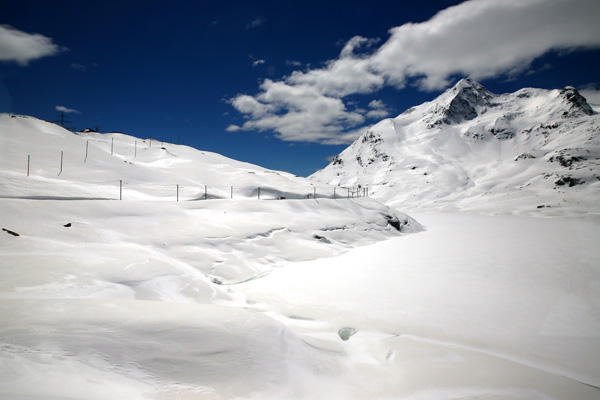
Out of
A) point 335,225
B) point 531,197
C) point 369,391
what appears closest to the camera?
point 369,391

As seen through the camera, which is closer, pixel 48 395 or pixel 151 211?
pixel 48 395

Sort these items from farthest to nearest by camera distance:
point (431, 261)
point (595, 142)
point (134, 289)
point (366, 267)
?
1. point (595, 142)
2. point (431, 261)
3. point (366, 267)
4. point (134, 289)

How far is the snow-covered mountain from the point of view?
80.7m

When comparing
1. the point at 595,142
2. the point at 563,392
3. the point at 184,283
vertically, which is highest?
the point at 595,142

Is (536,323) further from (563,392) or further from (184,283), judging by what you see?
(184,283)

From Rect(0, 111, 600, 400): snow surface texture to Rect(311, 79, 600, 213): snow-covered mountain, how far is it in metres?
69.7

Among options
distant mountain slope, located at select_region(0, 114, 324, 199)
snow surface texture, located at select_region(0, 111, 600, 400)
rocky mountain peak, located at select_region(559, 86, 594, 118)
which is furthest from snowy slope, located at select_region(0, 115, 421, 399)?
rocky mountain peak, located at select_region(559, 86, 594, 118)

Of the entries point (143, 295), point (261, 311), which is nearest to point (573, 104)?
point (261, 311)

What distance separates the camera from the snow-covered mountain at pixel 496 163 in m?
80.7

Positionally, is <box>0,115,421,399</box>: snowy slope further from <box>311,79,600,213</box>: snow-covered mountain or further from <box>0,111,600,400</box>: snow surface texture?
<box>311,79,600,213</box>: snow-covered mountain

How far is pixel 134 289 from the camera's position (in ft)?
25.1

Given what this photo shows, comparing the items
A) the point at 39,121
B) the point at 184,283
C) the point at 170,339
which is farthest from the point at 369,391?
the point at 39,121

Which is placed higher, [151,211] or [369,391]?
Answer: [151,211]

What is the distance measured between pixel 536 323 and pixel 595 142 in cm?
13857
